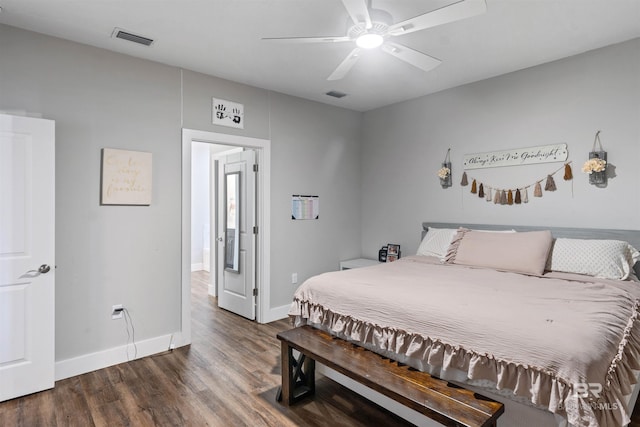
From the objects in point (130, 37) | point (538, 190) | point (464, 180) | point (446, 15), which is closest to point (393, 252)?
point (464, 180)

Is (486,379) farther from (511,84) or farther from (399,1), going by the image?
(511,84)

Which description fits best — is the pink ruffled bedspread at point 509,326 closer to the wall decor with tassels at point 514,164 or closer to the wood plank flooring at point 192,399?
the wood plank flooring at point 192,399

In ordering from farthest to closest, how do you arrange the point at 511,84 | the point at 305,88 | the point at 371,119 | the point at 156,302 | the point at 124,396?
the point at 371,119, the point at 305,88, the point at 511,84, the point at 156,302, the point at 124,396

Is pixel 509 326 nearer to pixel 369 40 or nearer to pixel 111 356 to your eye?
pixel 369 40

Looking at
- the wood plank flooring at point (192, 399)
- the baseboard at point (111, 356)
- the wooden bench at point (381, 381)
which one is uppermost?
the wooden bench at point (381, 381)

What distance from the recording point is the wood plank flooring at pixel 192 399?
2.28 metres

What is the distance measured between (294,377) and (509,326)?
4.79 ft

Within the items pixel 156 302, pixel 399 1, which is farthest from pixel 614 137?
pixel 156 302

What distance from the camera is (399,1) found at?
7.77 feet

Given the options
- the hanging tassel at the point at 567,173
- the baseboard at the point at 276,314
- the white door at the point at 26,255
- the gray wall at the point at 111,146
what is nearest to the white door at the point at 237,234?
the baseboard at the point at 276,314

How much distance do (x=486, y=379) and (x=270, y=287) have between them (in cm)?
286

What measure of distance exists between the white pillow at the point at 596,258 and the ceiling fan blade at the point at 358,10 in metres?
2.43

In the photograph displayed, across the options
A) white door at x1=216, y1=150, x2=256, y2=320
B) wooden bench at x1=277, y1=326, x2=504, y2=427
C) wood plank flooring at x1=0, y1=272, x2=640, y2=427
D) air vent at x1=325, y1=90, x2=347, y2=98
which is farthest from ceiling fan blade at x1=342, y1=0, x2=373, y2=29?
wood plank flooring at x1=0, y1=272, x2=640, y2=427

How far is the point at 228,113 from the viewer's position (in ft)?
12.6
